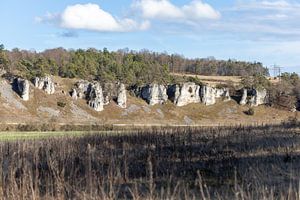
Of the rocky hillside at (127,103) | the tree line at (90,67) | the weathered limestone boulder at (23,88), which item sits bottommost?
the rocky hillside at (127,103)

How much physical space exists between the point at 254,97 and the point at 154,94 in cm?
2435

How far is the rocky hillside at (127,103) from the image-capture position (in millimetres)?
99262

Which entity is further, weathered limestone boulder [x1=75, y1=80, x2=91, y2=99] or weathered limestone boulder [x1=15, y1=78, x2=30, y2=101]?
weathered limestone boulder [x1=75, y1=80, x2=91, y2=99]

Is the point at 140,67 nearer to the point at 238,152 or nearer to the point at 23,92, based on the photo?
the point at 23,92

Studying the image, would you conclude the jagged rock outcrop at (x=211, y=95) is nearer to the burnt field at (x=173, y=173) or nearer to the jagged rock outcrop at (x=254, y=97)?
the jagged rock outcrop at (x=254, y=97)

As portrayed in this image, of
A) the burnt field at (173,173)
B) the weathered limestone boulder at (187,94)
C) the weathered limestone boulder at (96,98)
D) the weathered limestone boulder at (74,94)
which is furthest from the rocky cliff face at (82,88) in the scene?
the burnt field at (173,173)

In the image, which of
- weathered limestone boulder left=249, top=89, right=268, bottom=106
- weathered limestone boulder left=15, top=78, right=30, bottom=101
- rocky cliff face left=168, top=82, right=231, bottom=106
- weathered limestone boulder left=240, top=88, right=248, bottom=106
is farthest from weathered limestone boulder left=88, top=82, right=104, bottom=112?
weathered limestone boulder left=249, top=89, right=268, bottom=106

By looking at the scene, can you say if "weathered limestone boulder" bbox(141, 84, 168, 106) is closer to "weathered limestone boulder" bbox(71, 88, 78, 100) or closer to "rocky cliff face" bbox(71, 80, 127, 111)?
"rocky cliff face" bbox(71, 80, 127, 111)

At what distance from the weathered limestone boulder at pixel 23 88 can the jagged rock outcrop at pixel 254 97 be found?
50.4m

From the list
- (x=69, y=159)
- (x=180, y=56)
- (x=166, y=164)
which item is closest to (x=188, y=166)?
(x=166, y=164)

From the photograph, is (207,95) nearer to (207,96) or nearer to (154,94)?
(207,96)

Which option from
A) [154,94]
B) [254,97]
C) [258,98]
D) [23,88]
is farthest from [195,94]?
[23,88]

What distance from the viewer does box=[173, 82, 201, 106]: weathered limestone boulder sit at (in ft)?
399

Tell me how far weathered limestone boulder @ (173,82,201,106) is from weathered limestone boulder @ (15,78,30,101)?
3576cm
